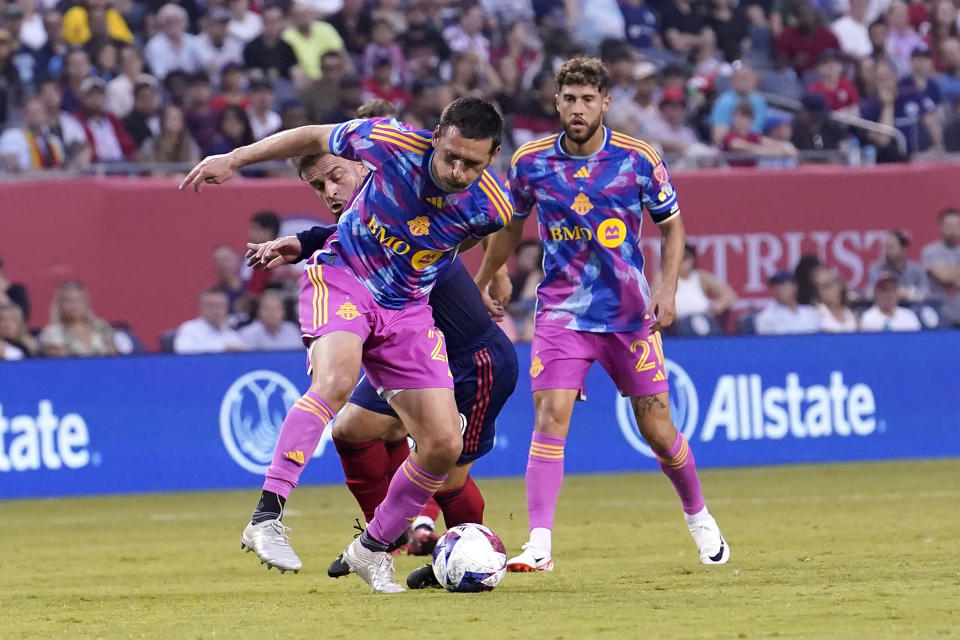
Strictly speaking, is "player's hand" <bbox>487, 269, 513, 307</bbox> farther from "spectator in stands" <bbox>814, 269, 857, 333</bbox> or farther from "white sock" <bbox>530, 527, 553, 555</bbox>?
"spectator in stands" <bbox>814, 269, 857, 333</bbox>

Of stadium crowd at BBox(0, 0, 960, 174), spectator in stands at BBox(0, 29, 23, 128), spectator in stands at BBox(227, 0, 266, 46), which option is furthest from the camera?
spectator in stands at BBox(227, 0, 266, 46)

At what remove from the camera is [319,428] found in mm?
6855

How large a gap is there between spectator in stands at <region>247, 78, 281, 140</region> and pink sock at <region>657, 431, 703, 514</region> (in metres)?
9.00

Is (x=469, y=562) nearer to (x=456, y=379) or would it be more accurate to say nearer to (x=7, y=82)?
(x=456, y=379)

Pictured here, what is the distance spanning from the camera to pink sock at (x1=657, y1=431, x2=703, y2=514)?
853cm

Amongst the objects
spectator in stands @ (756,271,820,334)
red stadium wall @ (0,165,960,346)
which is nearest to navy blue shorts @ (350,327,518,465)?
red stadium wall @ (0,165,960,346)

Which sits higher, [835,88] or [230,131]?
[230,131]

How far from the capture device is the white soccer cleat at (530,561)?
8.14m

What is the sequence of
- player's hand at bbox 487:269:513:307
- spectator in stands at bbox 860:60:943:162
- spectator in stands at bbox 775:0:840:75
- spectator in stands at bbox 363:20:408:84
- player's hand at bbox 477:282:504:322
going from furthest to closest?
spectator in stands at bbox 775:0:840:75 → spectator in stands at bbox 860:60:943:162 → spectator in stands at bbox 363:20:408:84 → player's hand at bbox 487:269:513:307 → player's hand at bbox 477:282:504:322

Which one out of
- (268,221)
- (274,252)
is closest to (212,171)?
(274,252)

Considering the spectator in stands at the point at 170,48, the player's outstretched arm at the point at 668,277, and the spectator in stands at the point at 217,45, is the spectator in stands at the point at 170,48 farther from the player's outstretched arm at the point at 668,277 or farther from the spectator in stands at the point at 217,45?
the player's outstretched arm at the point at 668,277

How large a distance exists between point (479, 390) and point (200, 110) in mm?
9143

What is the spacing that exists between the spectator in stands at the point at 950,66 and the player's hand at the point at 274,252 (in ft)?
47.0

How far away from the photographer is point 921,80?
19812 mm
